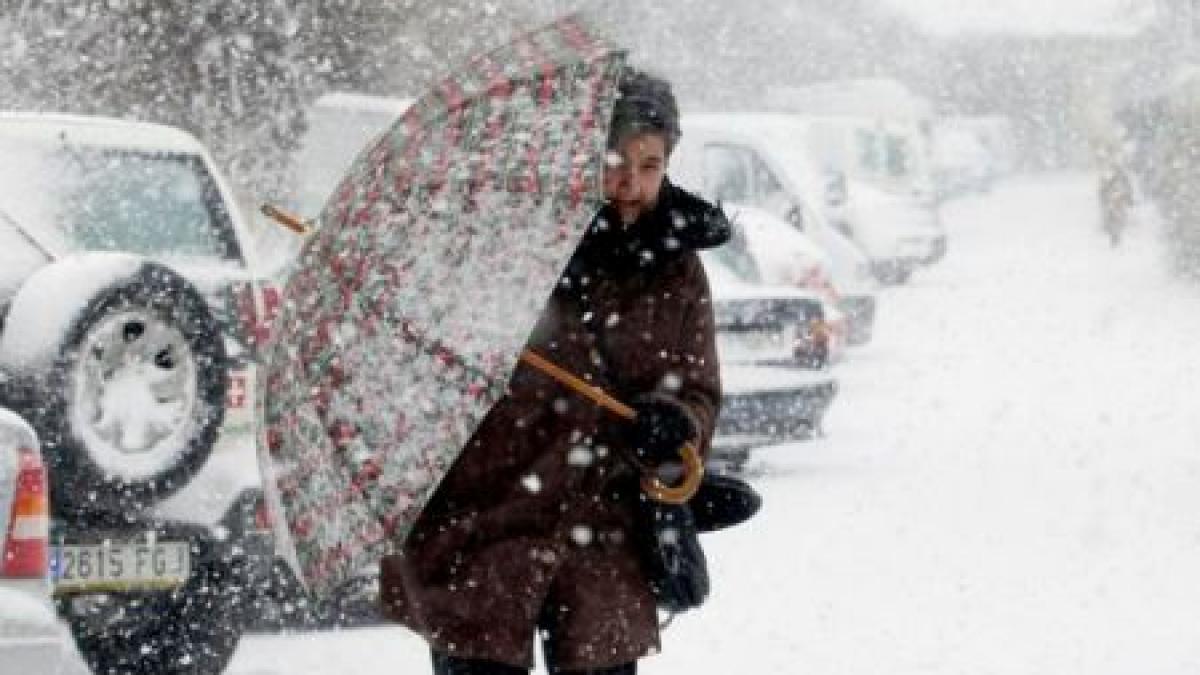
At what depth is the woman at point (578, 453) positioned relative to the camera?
3.98 meters

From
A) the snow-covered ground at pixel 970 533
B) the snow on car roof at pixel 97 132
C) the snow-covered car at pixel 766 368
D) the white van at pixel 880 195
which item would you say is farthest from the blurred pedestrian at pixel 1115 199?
the snow on car roof at pixel 97 132

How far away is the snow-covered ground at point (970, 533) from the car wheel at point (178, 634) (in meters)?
0.40

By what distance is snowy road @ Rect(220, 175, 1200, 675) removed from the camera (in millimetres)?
7781

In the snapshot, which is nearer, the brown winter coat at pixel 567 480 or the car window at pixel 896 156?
the brown winter coat at pixel 567 480

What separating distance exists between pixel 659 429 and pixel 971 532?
6.71 meters

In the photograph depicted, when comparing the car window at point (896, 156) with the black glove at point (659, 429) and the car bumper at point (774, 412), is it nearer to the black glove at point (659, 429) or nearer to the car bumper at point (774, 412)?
the car bumper at point (774, 412)

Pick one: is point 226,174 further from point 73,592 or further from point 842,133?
point 842,133

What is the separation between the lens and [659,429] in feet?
12.8

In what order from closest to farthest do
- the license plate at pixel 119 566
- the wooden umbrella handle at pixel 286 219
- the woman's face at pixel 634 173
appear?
the woman's face at pixel 634 173, the wooden umbrella handle at pixel 286 219, the license plate at pixel 119 566

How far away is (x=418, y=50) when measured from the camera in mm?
19312

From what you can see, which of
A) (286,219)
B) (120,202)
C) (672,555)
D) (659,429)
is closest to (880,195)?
(120,202)

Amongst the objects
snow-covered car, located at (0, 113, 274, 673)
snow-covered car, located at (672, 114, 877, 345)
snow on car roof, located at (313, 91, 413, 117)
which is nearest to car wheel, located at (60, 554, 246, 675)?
snow-covered car, located at (0, 113, 274, 673)

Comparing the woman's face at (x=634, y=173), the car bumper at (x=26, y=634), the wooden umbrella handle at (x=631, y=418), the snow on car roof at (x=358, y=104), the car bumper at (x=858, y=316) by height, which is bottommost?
the car bumper at (x=858, y=316)

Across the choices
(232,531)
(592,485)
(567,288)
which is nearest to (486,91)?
(567,288)
